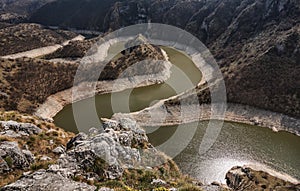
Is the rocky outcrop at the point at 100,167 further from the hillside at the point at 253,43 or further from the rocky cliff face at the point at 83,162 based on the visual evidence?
the hillside at the point at 253,43

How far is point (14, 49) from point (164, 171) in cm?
12347

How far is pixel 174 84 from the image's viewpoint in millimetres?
86812

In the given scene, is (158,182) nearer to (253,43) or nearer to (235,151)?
(235,151)

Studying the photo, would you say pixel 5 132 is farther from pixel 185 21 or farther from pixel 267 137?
pixel 185 21

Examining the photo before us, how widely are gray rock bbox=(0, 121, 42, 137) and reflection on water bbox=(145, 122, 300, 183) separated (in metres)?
26.4

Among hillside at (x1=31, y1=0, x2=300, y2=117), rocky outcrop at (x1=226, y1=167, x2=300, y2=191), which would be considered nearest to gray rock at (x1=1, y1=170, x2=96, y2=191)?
rocky outcrop at (x1=226, y1=167, x2=300, y2=191)

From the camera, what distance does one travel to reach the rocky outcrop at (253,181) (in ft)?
137

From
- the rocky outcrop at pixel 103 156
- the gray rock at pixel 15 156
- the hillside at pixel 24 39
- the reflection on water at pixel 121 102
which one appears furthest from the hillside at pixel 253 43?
the gray rock at pixel 15 156

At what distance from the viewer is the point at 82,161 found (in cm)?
1886

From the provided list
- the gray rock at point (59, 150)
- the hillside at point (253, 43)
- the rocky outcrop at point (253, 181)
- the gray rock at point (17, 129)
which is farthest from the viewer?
the hillside at point (253, 43)

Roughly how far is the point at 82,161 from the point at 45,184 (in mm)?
3557

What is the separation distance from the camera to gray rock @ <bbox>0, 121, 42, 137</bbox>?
80.0 ft

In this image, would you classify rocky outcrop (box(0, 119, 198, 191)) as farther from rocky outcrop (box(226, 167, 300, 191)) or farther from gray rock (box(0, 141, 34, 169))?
rocky outcrop (box(226, 167, 300, 191))

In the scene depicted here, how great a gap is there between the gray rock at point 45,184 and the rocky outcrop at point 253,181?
29.0 metres
